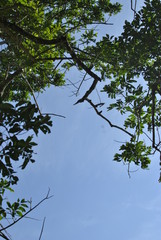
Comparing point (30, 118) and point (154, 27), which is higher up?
point (154, 27)

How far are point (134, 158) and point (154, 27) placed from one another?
2.46 m

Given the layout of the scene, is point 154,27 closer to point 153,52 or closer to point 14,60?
point 153,52

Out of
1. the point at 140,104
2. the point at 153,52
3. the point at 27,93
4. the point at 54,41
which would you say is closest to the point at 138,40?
the point at 153,52

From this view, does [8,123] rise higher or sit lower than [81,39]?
lower

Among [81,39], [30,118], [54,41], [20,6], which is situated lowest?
[30,118]

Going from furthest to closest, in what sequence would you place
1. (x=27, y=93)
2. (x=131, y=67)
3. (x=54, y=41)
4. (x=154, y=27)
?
(x=27, y=93) < (x=131, y=67) < (x=154, y=27) < (x=54, y=41)

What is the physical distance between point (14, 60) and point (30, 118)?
359cm

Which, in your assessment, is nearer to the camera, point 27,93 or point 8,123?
point 8,123

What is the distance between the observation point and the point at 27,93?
8.12 m

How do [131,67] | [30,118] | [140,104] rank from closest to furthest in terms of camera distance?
[30,118]
[131,67]
[140,104]

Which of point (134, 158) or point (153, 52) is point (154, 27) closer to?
point (153, 52)

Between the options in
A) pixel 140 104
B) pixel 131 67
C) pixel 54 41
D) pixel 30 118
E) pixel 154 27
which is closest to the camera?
pixel 30 118

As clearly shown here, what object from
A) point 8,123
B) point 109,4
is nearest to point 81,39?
point 109,4

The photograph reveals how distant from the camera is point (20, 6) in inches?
205
